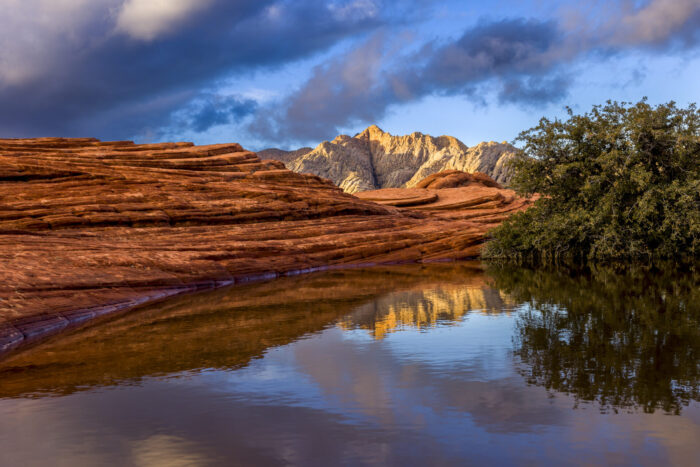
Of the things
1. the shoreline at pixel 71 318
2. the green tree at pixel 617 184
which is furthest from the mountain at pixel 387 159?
the shoreline at pixel 71 318

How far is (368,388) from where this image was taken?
10.1 meters

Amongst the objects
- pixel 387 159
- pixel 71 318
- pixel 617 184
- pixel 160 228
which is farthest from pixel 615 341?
pixel 387 159

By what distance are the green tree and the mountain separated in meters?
127

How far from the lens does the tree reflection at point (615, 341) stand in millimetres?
9477

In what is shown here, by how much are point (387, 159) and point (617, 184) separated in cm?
15776

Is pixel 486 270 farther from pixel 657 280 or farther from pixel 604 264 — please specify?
pixel 657 280

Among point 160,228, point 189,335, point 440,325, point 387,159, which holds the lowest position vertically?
point 440,325

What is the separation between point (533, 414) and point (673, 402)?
7.06 feet

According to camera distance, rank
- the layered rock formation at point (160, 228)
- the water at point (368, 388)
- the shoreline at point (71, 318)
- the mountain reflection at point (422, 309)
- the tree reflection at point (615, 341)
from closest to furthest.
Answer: the water at point (368, 388)
the tree reflection at point (615, 341)
the shoreline at point (71, 318)
the mountain reflection at point (422, 309)
the layered rock formation at point (160, 228)

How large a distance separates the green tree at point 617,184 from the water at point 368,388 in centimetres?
1606

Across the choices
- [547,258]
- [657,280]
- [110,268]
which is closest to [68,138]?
[110,268]

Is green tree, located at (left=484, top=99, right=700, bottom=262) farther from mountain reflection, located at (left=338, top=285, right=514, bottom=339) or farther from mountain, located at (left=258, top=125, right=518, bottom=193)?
mountain, located at (left=258, top=125, right=518, bottom=193)

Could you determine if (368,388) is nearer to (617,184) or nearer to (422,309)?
(422,309)

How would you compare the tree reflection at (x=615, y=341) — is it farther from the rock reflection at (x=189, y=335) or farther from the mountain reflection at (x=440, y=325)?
the rock reflection at (x=189, y=335)
